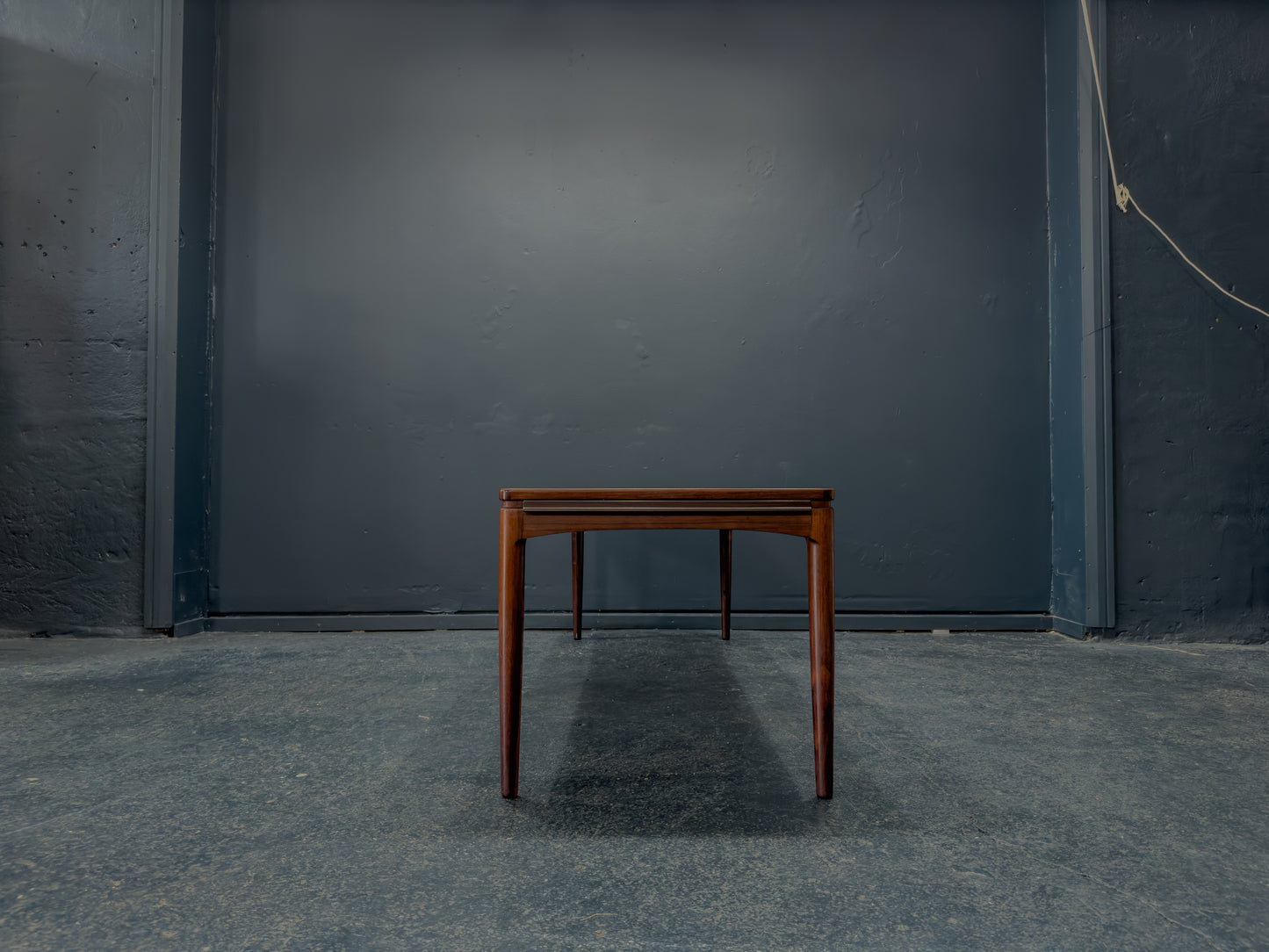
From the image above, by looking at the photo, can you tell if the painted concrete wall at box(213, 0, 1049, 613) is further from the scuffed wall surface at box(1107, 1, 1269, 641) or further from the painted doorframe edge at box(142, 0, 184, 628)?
the scuffed wall surface at box(1107, 1, 1269, 641)

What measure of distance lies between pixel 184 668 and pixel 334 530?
2.14ft

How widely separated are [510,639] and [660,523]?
313 millimetres

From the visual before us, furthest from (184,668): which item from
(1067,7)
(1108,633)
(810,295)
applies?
(1067,7)

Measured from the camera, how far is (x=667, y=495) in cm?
101

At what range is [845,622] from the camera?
89.0 inches

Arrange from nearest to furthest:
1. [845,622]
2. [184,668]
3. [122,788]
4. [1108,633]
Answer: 1. [122,788]
2. [184,668]
3. [1108,633]
4. [845,622]

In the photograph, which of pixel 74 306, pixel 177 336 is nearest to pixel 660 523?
pixel 177 336

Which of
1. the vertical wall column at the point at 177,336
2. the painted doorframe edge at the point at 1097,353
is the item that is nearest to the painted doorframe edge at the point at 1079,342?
the painted doorframe edge at the point at 1097,353

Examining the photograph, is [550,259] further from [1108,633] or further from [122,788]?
[1108,633]

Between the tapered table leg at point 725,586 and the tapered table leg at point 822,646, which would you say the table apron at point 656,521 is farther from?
the tapered table leg at point 725,586

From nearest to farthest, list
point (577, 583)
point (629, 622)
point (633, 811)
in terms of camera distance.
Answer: point (633, 811), point (577, 583), point (629, 622)

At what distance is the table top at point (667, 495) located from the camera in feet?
3.30

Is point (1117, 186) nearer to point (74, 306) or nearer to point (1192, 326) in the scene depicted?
point (1192, 326)

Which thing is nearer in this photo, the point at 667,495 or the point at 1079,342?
the point at 667,495
